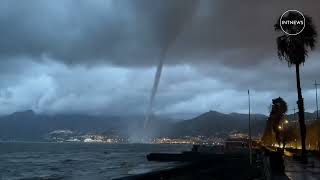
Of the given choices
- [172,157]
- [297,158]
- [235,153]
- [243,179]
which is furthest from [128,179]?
[172,157]

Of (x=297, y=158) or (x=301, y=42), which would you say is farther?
(x=297, y=158)

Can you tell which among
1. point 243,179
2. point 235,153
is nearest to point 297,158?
point 243,179

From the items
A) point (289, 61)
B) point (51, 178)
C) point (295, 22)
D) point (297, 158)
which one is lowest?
point (51, 178)

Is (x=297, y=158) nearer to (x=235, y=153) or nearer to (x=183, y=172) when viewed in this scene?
(x=183, y=172)

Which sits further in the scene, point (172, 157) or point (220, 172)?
point (172, 157)

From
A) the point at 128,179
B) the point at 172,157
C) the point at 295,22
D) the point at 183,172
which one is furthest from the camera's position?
the point at 172,157

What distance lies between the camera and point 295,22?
42781 mm

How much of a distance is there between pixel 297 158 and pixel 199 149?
244 feet

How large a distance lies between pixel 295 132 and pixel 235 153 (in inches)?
566

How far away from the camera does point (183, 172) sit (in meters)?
66.9

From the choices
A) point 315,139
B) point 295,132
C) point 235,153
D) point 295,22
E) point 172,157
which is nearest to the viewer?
point 295,22

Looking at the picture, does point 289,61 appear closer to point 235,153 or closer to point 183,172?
point 183,172

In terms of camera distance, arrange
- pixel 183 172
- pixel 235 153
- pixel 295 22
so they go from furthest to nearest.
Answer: pixel 235 153
pixel 183 172
pixel 295 22

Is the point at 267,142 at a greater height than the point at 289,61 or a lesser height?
lesser
